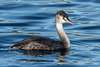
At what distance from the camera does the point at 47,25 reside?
18078 mm

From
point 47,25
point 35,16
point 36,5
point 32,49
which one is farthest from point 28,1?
point 32,49

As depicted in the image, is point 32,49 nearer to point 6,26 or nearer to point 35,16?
point 6,26

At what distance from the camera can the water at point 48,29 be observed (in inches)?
474

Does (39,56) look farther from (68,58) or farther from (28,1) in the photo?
(28,1)

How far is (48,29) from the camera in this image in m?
17.2

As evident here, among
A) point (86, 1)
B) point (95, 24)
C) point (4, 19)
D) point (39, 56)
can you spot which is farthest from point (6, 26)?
point (86, 1)

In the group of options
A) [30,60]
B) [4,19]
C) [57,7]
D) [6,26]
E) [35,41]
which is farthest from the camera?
[57,7]

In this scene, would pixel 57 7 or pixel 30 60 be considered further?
pixel 57 7

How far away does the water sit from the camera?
12.0 m

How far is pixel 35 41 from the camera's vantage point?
42.8 ft

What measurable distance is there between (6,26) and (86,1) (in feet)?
25.3

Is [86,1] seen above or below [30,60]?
above

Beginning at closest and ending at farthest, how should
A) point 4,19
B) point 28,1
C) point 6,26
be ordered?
point 6,26 < point 4,19 < point 28,1

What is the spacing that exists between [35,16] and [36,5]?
234 cm
